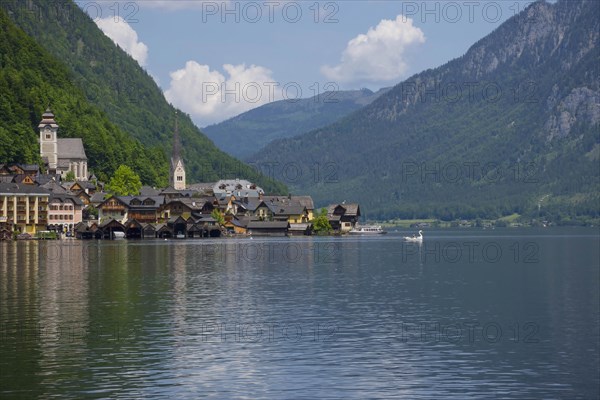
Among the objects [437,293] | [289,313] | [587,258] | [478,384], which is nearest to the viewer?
[478,384]

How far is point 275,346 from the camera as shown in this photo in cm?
5259

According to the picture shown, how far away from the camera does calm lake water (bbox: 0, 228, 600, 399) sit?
4322 cm

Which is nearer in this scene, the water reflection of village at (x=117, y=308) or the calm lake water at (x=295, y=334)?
the calm lake water at (x=295, y=334)

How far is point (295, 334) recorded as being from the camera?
56688mm

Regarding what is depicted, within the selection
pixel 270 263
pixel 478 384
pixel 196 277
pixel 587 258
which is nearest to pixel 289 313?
pixel 478 384

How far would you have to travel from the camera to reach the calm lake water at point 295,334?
142 ft

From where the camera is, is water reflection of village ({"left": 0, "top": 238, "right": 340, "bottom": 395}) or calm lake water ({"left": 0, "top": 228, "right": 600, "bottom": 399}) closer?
calm lake water ({"left": 0, "top": 228, "right": 600, "bottom": 399})

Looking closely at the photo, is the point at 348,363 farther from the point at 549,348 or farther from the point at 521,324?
the point at 521,324

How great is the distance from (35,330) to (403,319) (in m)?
21.8

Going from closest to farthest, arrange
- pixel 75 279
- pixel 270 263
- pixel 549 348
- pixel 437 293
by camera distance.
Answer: pixel 549 348 < pixel 437 293 < pixel 75 279 < pixel 270 263

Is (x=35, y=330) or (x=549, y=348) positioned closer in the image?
(x=549, y=348)

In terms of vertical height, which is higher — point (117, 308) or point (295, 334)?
point (117, 308)

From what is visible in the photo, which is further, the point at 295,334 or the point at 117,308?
the point at 117,308

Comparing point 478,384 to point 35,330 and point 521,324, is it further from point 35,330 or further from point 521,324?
point 35,330
